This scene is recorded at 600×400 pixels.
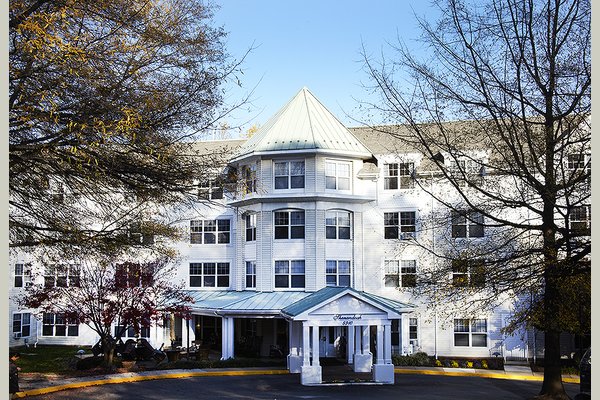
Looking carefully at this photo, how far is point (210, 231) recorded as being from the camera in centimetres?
3747

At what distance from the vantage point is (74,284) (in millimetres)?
29016

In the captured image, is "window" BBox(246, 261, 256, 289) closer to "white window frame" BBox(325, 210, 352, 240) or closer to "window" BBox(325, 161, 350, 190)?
"white window frame" BBox(325, 210, 352, 240)

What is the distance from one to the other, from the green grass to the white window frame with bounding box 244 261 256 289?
27.9 ft

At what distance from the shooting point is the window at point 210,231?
3716 centimetres

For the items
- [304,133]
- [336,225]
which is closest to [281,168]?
[304,133]

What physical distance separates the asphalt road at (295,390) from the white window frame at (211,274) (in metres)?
9.95

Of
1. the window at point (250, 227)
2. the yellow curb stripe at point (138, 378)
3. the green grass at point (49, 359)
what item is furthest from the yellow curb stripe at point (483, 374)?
the green grass at point (49, 359)

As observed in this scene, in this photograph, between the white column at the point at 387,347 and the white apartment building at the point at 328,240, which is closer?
the white column at the point at 387,347

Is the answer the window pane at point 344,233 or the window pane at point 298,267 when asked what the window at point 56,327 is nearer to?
the window pane at point 298,267

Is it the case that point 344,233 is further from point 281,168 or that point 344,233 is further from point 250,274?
point 250,274

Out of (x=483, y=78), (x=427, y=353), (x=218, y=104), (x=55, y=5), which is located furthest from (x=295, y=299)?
(x=55, y=5)

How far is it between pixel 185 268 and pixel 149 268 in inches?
279

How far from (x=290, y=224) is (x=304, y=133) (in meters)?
4.29

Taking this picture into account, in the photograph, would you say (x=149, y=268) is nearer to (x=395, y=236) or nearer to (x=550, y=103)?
(x=395, y=236)
